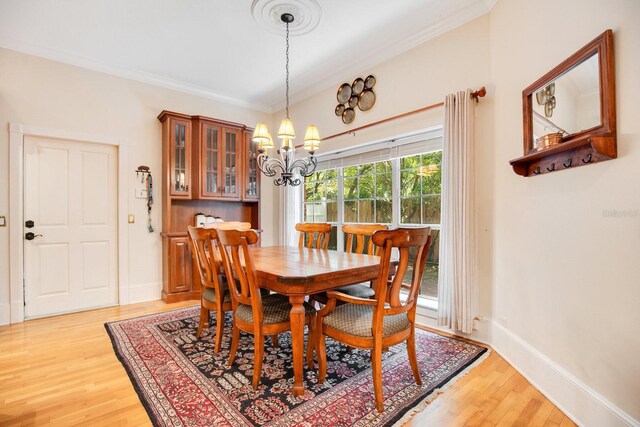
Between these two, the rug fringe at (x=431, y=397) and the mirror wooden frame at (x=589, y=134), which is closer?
the mirror wooden frame at (x=589, y=134)

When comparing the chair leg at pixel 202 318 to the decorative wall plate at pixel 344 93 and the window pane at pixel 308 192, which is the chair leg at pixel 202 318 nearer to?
the window pane at pixel 308 192

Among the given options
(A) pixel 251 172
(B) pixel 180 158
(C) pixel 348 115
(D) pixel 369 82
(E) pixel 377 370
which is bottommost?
(E) pixel 377 370

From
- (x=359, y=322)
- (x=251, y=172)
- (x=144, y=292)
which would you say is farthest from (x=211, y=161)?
(x=359, y=322)

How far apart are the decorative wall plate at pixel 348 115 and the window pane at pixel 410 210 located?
1221 mm

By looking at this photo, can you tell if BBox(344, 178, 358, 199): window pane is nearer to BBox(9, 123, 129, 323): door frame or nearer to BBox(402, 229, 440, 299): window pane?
BBox(402, 229, 440, 299): window pane

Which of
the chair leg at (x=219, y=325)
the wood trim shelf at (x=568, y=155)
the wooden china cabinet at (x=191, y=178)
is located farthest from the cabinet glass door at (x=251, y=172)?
the wood trim shelf at (x=568, y=155)

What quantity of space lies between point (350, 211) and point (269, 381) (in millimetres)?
2495

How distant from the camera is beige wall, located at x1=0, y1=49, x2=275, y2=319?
125 inches

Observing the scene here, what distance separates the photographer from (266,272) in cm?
191

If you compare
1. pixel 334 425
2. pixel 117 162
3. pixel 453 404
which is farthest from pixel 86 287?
pixel 453 404

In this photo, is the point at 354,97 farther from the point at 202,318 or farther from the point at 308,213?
the point at 202,318

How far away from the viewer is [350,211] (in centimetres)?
410

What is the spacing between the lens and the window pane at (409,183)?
3.36 metres

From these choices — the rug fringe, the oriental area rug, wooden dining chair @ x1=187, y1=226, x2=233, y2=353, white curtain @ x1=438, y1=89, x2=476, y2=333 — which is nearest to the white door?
the oriental area rug
